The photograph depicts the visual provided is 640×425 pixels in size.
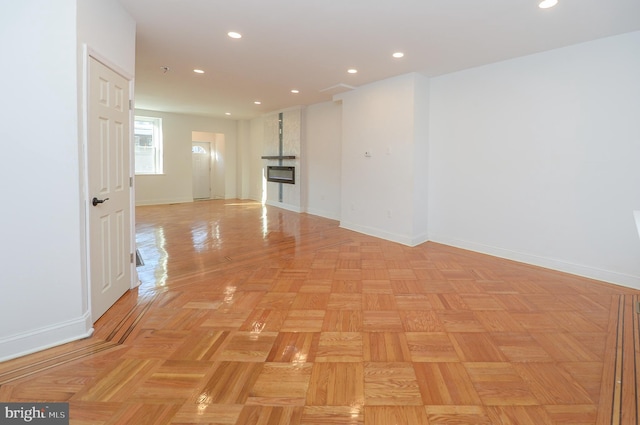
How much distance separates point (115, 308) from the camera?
8.81ft

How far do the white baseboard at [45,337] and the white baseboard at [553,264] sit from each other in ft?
14.4

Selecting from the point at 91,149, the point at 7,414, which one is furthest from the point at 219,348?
the point at 91,149

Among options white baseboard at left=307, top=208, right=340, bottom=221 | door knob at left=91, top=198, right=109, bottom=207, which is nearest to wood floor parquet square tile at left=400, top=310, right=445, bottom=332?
door knob at left=91, top=198, right=109, bottom=207

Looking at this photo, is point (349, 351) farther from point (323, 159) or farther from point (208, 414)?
point (323, 159)

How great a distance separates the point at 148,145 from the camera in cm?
901

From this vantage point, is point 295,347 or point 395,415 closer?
point 395,415

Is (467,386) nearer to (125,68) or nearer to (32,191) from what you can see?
(32,191)

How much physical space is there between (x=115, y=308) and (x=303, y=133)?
5.85 metres

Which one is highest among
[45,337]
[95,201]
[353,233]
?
[95,201]

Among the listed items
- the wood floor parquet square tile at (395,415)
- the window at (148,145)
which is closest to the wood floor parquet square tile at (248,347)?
the wood floor parquet square tile at (395,415)

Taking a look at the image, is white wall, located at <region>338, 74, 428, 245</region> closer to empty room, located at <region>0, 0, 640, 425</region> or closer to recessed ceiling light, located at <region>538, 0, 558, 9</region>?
empty room, located at <region>0, 0, 640, 425</region>

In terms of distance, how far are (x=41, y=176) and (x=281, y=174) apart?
6.59 m

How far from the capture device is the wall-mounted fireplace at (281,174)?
8102mm

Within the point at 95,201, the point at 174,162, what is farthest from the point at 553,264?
the point at 174,162
